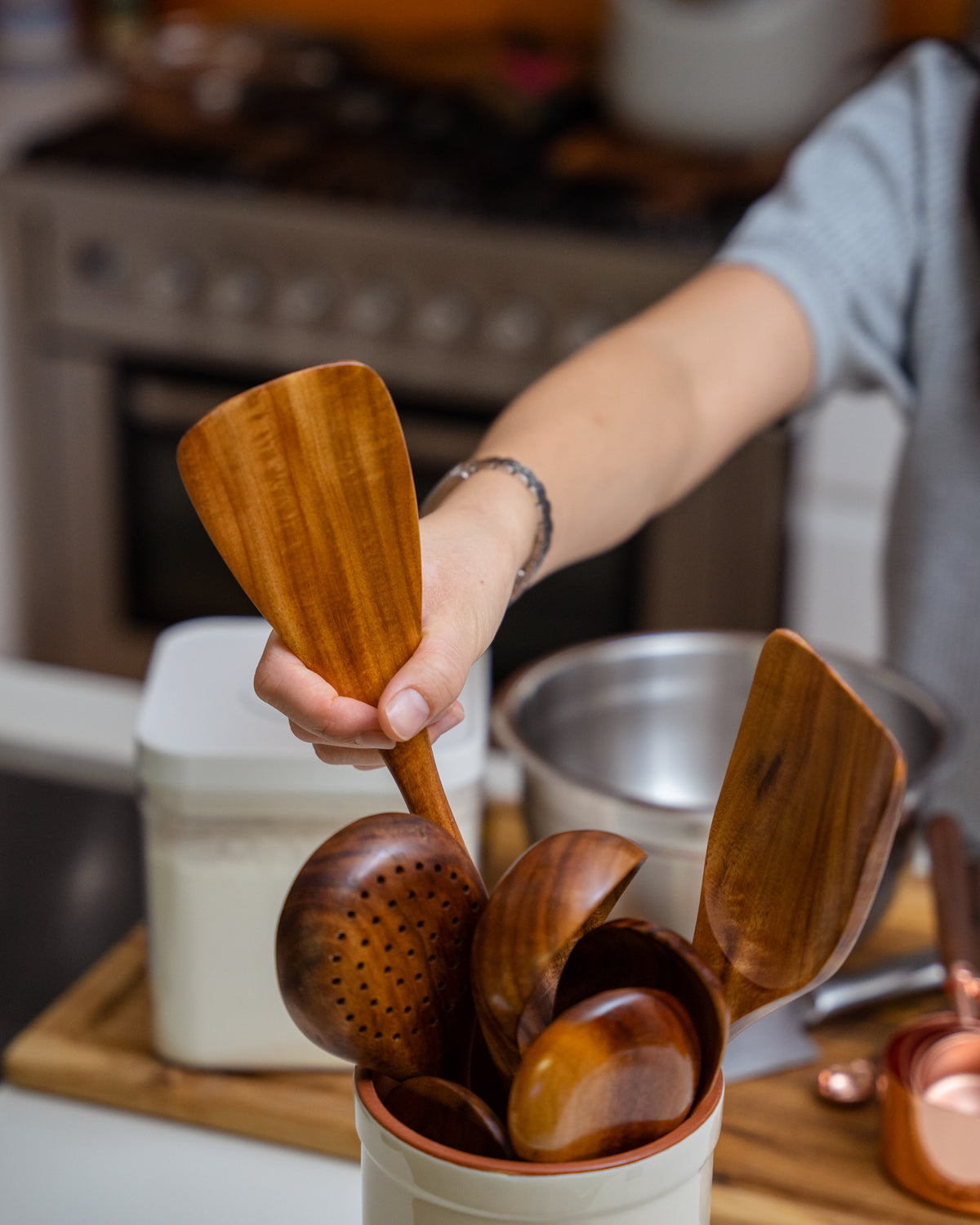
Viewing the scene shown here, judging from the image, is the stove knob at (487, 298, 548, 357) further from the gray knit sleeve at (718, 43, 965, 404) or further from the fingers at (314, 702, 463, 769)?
the fingers at (314, 702, 463, 769)

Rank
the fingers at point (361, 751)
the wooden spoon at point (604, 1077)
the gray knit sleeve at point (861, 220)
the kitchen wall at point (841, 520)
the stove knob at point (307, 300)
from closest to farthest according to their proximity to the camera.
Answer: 1. the wooden spoon at point (604, 1077)
2. the fingers at point (361, 751)
3. the gray knit sleeve at point (861, 220)
4. the kitchen wall at point (841, 520)
5. the stove knob at point (307, 300)

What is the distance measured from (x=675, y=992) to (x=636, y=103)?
5.42 ft

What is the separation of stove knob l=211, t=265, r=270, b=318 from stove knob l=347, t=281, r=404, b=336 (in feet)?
0.37

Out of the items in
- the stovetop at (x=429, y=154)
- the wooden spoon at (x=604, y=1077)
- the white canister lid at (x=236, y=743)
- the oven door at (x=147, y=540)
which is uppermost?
the wooden spoon at (x=604, y=1077)

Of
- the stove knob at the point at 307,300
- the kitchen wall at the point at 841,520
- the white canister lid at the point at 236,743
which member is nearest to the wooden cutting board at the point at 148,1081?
the white canister lid at the point at 236,743

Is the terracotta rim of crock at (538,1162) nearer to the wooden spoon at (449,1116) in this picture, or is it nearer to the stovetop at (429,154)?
the wooden spoon at (449,1116)

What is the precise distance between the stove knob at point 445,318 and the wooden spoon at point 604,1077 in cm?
140

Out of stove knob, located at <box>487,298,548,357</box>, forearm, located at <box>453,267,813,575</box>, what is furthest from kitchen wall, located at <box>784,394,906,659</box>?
forearm, located at <box>453,267,813,575</box>

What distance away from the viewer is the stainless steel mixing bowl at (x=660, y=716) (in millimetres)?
656

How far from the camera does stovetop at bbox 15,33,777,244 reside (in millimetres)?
1655

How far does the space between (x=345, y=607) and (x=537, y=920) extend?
11 centimetres

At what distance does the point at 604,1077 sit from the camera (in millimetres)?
341

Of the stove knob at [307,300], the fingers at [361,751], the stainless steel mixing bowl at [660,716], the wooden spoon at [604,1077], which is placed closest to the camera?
the wooden spoon at [604,1077]

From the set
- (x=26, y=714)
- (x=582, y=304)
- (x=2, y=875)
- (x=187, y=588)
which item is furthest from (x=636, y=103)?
(x=2, y=875)
